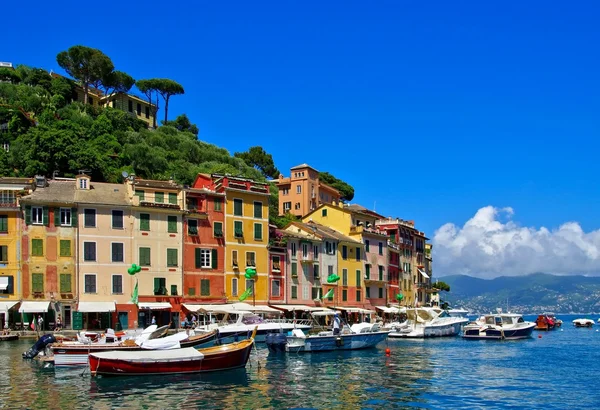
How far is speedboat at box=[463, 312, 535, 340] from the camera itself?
6725 cm

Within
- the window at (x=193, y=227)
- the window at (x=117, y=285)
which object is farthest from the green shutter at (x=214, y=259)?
the window at (x=117, y=285)

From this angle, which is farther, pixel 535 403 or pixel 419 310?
pixel 419 310

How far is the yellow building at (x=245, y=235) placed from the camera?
218 ft

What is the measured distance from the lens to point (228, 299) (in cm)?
6550

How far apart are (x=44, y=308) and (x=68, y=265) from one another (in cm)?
423

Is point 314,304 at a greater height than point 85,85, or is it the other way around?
point 85,85

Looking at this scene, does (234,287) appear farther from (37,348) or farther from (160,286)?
(37,348)

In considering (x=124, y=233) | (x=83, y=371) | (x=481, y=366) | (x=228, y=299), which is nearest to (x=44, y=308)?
(x=124, y=233)

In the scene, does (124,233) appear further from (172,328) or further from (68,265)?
Answer: (172,328)

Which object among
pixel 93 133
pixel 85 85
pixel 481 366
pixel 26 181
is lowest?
pixel 481 366

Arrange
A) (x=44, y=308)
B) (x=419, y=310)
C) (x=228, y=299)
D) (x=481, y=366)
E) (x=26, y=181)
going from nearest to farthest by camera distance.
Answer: (x=481, y=366) → (x=44, y=308) → (x=26, y=181) → (x=228, y=299) → (x=419, y=310)

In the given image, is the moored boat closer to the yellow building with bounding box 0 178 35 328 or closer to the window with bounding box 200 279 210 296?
the yellow building with bounding box 0 178 35 328

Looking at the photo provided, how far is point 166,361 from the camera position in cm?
3512

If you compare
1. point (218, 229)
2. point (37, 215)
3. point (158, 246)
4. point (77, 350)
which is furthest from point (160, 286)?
point (77, 350)
